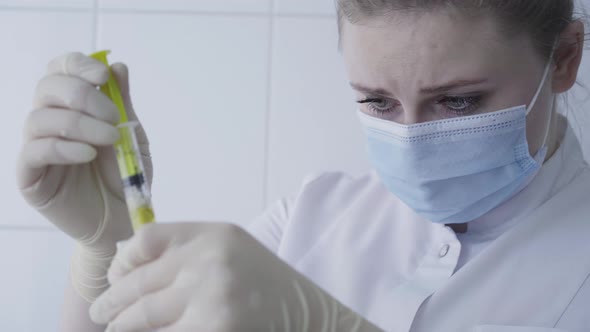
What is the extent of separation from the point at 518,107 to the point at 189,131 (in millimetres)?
868

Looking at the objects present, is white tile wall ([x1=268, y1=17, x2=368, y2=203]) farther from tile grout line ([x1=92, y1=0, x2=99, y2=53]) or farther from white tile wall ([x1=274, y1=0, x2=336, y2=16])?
tile grout line ([x1=92, y1=0, x2=99, y2=53])

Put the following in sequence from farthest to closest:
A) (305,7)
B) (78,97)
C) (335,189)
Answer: (305,7) < (335,189) < (78,97)

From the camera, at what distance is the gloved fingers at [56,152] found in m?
0.75

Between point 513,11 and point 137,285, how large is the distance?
650 millimetres

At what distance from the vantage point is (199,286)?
0.62 meters

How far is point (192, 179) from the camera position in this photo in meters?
1.52

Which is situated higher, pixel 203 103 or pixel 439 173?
pixel 439 173

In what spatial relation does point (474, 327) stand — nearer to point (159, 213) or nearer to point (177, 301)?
point (177, 301)

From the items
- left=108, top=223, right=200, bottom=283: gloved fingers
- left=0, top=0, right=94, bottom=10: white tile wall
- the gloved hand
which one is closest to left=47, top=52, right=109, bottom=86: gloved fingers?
the gloved hand

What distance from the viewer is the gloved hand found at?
73cm

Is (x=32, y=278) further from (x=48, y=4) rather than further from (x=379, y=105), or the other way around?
(x=379, y=105)

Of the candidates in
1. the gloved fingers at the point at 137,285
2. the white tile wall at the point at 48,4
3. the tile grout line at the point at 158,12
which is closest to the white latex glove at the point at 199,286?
the gloved fingers at the point at 137,285

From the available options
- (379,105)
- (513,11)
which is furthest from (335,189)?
(513,11)

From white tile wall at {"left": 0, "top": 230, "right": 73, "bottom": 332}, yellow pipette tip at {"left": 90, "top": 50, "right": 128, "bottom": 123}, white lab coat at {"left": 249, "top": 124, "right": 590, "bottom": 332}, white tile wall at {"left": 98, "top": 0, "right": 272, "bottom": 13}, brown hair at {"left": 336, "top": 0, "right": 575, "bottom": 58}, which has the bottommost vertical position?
white tile wall at {"left": 0, "top": 230, "right": 73, "bottom": 332}
